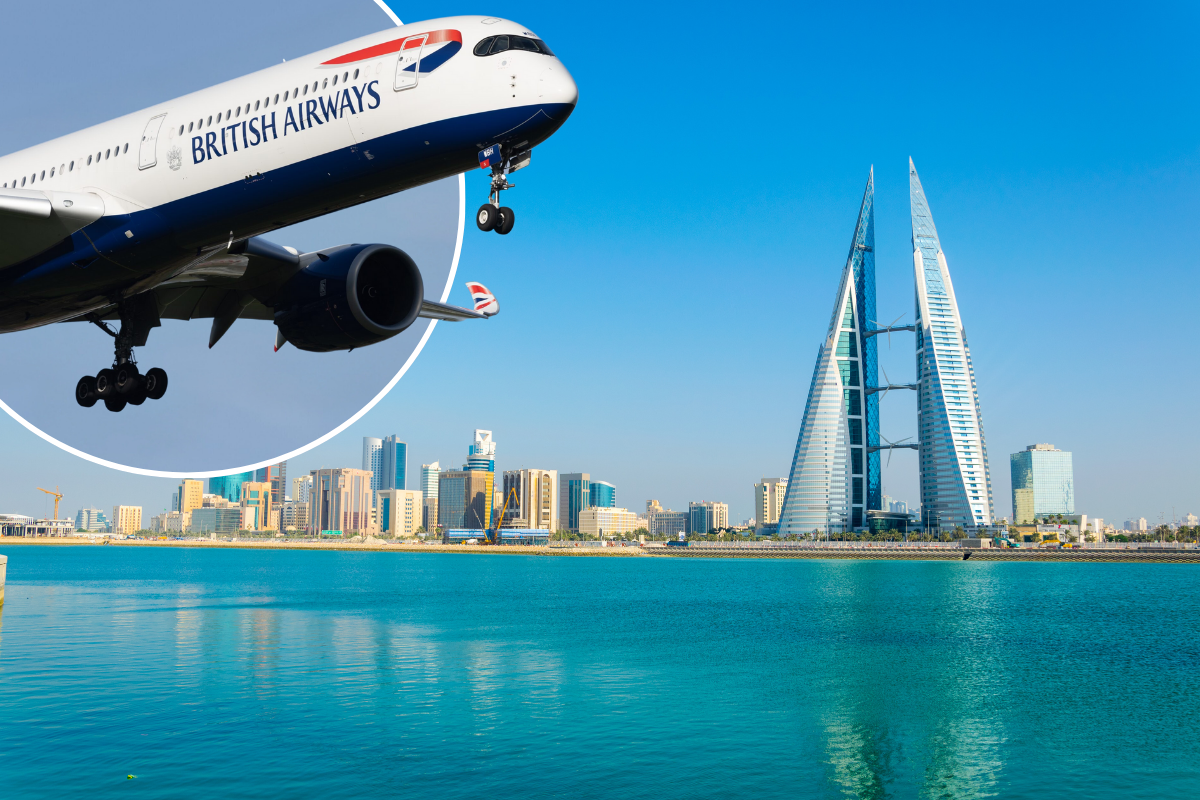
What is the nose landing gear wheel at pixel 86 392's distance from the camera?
2538 cm

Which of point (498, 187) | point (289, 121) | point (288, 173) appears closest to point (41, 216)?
point (288, 173)

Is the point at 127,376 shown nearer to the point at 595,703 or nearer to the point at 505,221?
the point at 505,221

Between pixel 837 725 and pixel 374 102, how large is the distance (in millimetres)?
49789

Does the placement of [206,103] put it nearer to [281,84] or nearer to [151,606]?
[281,84]

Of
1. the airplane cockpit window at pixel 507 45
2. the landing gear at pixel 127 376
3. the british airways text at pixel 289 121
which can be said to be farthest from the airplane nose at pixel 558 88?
the landing gear at pixel 127 376

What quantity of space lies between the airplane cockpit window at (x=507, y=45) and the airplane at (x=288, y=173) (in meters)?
0.03

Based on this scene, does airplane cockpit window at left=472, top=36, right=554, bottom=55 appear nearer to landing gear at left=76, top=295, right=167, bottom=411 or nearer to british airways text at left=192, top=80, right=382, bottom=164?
british airways text at left=192, top=80, right=382, bottom=164

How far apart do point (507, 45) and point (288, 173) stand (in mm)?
5113

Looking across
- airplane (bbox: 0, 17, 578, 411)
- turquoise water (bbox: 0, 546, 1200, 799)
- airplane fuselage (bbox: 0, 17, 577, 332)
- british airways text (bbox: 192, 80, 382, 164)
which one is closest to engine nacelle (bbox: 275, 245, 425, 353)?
airplane (bbox: 0, 17, 578, 411)

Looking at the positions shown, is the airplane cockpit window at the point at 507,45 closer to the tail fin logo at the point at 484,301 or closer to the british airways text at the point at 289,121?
the british airways text at the point at 289,121

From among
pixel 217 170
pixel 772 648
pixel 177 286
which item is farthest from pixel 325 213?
pixel 772 648

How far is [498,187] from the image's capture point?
1702 centimetres

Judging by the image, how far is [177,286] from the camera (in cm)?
2422

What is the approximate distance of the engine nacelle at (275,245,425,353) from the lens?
21703 millimetres
